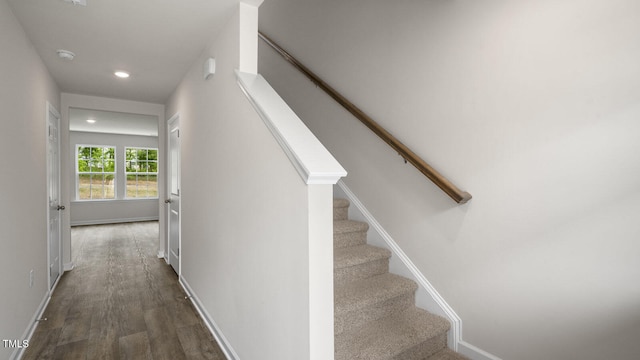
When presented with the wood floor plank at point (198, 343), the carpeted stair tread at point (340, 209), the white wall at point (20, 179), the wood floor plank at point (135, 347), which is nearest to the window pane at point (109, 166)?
the white wall at point (20, 179)

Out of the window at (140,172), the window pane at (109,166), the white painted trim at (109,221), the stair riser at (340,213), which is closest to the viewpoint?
the stair riser at (340,213)

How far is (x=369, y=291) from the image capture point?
196 cm

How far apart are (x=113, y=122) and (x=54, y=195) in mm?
4005

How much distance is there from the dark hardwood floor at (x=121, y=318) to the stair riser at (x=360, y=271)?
3.11ft

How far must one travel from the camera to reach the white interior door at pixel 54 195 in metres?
3.18

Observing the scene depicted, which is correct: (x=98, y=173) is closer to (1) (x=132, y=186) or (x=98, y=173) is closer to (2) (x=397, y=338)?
(1) (x=132, y=186)

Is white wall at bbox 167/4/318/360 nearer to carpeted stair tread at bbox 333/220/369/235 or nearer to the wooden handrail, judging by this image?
carpeted stair tread at bbox 333/220/369/235

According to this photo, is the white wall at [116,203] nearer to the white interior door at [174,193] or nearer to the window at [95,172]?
the window at [95,172]

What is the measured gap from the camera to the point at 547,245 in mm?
1527

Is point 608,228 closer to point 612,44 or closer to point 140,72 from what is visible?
point 612,44

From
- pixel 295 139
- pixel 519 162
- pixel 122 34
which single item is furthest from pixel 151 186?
pixel 519 162

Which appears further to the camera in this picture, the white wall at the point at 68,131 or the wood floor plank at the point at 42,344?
the white wall at the point at 68,131

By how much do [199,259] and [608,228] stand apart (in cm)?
278

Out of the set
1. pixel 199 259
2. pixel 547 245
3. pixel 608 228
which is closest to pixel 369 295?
→ pixel 547 245
